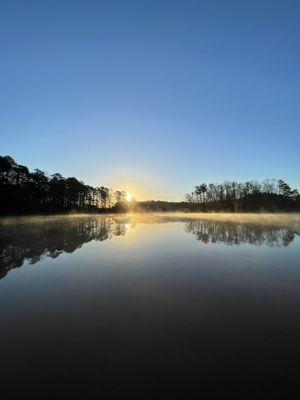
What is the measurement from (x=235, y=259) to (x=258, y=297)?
4476 millimetres

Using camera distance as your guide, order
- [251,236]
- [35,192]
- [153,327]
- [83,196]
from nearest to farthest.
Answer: [153,327], [251,236], [35,192], [83,196]

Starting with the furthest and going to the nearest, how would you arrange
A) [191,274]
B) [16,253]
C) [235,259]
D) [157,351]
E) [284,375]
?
[16,253] → [235,259] → [191,274] → [157,351] → [284,375]

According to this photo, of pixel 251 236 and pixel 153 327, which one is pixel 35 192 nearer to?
pixel 251 236

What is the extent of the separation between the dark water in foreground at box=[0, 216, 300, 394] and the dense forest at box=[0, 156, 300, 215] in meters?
49.9

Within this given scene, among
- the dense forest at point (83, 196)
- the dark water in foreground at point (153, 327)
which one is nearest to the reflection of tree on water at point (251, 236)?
the dark water in foreground at point (153, 327)

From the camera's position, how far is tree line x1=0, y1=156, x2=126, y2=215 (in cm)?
5372

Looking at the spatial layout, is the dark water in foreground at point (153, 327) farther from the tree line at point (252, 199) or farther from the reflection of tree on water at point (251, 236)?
the tree line at point (252, 199)

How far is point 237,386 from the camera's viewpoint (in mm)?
3188

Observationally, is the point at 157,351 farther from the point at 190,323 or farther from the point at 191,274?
the point at 191,274

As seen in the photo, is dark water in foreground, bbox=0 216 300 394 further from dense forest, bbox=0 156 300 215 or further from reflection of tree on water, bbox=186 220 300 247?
dense forest, bbox=0 156 300 215

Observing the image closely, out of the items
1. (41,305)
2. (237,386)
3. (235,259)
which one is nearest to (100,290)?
(41,305)

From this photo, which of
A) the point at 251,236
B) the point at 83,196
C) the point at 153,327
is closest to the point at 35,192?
the point at 83,196

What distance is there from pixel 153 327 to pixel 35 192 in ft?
217

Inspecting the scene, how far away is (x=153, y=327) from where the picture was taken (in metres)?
4.80
